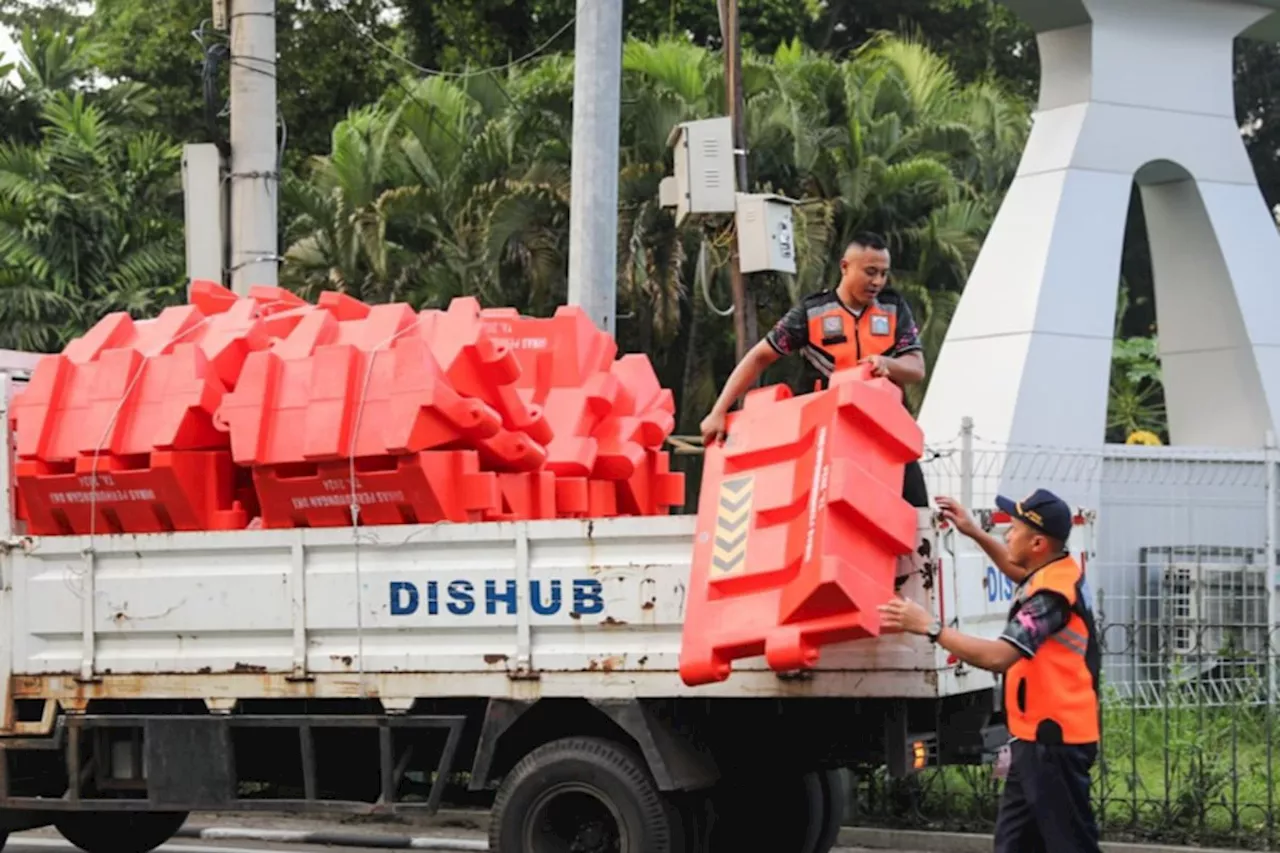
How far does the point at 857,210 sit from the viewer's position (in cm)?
2103

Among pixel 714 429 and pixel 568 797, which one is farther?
pixel 568 797

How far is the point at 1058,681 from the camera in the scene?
6.49 m

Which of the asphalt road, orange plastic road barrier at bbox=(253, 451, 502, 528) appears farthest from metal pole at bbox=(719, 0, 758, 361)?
orange plastic road barrier at bbox=(253, 451, 502, 528)

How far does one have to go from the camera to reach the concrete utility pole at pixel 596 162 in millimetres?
11688

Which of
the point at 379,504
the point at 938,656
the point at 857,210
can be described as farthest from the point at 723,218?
the point at 857,210

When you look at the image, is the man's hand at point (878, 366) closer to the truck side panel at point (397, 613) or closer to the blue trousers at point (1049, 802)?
the truck side panel at point (397, 613)

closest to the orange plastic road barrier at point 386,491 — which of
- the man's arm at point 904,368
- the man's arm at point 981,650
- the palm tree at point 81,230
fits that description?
the man's arm at point 904,368

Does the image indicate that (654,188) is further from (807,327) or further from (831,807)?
(807,327)

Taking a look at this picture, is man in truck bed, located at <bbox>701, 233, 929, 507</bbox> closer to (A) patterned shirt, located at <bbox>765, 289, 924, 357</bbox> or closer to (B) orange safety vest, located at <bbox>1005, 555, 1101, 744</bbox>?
(A) patterned shirt, located at <bbox>765, 289, 924, 357</bbox>

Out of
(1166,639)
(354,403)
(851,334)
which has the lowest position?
(1166,639)

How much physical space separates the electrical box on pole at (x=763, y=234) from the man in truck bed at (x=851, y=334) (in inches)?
186

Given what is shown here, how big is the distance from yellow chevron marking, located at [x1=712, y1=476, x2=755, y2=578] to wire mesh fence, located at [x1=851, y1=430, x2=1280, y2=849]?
2.35 meters

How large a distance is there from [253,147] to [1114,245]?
612 centimetres

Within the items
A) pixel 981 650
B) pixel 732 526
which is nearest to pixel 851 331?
pixel 732 526
